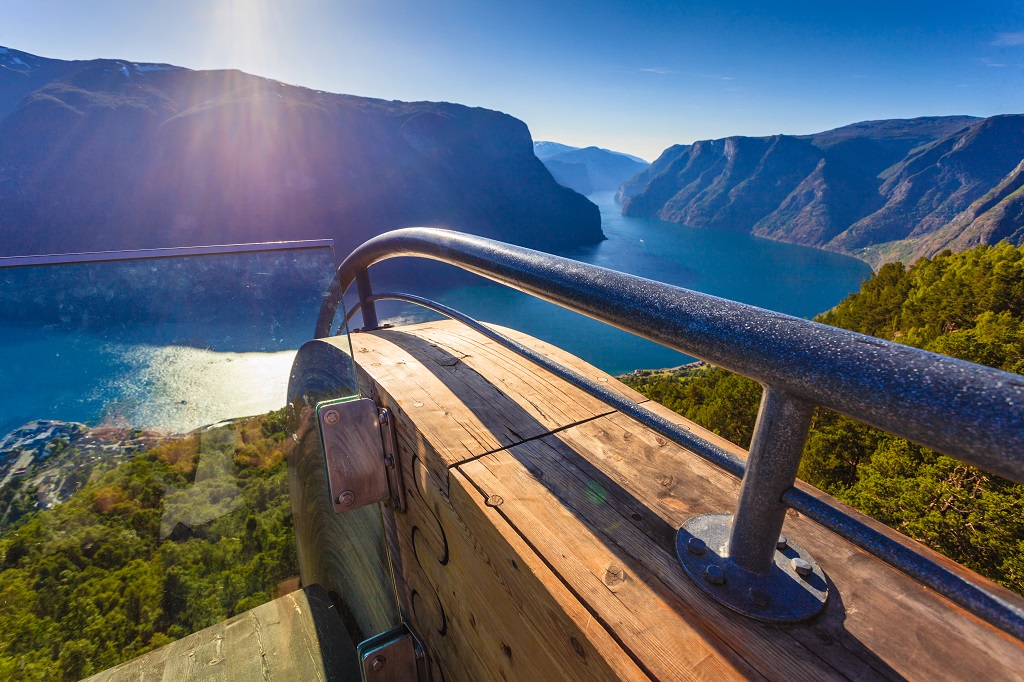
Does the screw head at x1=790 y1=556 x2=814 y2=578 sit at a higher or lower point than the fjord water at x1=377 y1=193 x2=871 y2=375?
higher

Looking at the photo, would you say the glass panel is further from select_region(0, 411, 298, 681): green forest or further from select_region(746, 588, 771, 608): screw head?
select_region(746, 588, 771, 608): screw head

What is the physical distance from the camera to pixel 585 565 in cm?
83

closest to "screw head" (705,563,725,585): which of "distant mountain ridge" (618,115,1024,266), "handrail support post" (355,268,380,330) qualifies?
"handrail support post" (355,268,380,330)

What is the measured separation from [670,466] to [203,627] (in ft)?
4.97

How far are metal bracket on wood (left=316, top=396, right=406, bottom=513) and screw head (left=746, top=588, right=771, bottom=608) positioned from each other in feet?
2.88

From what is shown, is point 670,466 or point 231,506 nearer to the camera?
point 670,466

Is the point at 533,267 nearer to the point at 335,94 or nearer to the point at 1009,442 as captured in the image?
the point at 1009,442

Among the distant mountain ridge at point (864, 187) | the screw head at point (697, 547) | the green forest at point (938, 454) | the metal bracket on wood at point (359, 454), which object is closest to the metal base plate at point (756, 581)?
the screw head at point (697, 547)

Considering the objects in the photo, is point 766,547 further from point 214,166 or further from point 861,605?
point 214,166

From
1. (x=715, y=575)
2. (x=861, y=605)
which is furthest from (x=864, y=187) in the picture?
(x=715, y=575)

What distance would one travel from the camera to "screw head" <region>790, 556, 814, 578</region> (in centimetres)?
78

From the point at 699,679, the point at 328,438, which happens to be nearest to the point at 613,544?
the point at 699,679

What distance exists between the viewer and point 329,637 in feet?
5.40

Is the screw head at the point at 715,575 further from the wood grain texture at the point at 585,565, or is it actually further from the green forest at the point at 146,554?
the green forest at the point at 146,554
